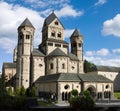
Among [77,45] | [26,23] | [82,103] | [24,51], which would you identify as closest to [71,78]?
[24,51]

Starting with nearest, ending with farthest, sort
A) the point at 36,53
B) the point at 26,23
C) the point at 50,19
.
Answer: the point at 36,53, the point at 26,23, the point at 50,19

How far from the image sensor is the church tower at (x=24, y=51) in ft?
207

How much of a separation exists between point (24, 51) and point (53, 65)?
386 inches

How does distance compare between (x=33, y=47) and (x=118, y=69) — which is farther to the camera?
(x=118, y=69)

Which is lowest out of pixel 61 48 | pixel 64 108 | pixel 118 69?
pixel 64 108

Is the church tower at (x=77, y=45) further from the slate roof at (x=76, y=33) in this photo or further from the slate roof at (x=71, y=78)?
the slate roof at (x=71, y=78)

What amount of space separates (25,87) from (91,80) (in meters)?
19.9

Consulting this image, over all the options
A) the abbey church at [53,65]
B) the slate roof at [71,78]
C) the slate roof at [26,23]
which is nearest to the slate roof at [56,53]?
the abbey church at [53,65]

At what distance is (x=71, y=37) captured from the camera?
76625 mm

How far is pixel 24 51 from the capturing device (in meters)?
64.6

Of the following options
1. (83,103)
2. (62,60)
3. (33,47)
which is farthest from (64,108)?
(33,47)

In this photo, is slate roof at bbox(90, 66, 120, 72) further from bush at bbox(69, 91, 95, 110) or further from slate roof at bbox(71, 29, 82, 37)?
bush at bbox(69, 91, 95, 110)

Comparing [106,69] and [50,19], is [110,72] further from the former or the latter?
[50,19]

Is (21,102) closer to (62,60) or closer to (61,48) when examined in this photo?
(62,60)
